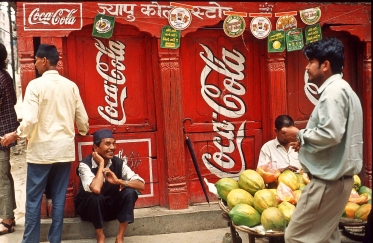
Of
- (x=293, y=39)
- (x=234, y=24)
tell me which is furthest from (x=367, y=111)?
(x=234, y=24)

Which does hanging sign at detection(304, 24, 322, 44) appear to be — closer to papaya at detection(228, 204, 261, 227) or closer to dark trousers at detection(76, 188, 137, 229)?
papaya at detection(228, 204, 261, 227)

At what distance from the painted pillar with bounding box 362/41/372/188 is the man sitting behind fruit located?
1593mm

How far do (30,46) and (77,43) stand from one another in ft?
1.78

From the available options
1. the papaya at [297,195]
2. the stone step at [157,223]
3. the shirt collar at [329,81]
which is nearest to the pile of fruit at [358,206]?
the papaya at [297,195]

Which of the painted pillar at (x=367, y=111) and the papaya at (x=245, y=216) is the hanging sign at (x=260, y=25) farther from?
the papaya at (x=245, y=216)

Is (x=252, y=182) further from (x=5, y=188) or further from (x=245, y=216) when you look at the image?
(x=5, y=188)

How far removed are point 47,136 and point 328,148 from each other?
8.55 feet

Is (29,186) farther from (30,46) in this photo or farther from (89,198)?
(30,46)

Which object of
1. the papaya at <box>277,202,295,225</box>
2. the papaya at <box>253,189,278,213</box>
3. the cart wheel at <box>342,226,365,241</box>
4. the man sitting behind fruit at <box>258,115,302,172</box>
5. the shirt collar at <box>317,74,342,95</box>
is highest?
the shirt collar at <box>317,74,342,95</box>

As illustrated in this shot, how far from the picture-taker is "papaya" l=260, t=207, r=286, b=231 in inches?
154

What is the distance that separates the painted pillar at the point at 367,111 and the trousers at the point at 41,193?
3877 mm

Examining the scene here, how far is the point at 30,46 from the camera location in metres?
5.29

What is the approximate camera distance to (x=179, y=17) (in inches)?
222

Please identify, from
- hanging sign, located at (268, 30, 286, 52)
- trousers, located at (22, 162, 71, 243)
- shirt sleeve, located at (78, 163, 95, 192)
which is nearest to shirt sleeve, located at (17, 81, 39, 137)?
trousers, located at (22, 162, 71, 243)
